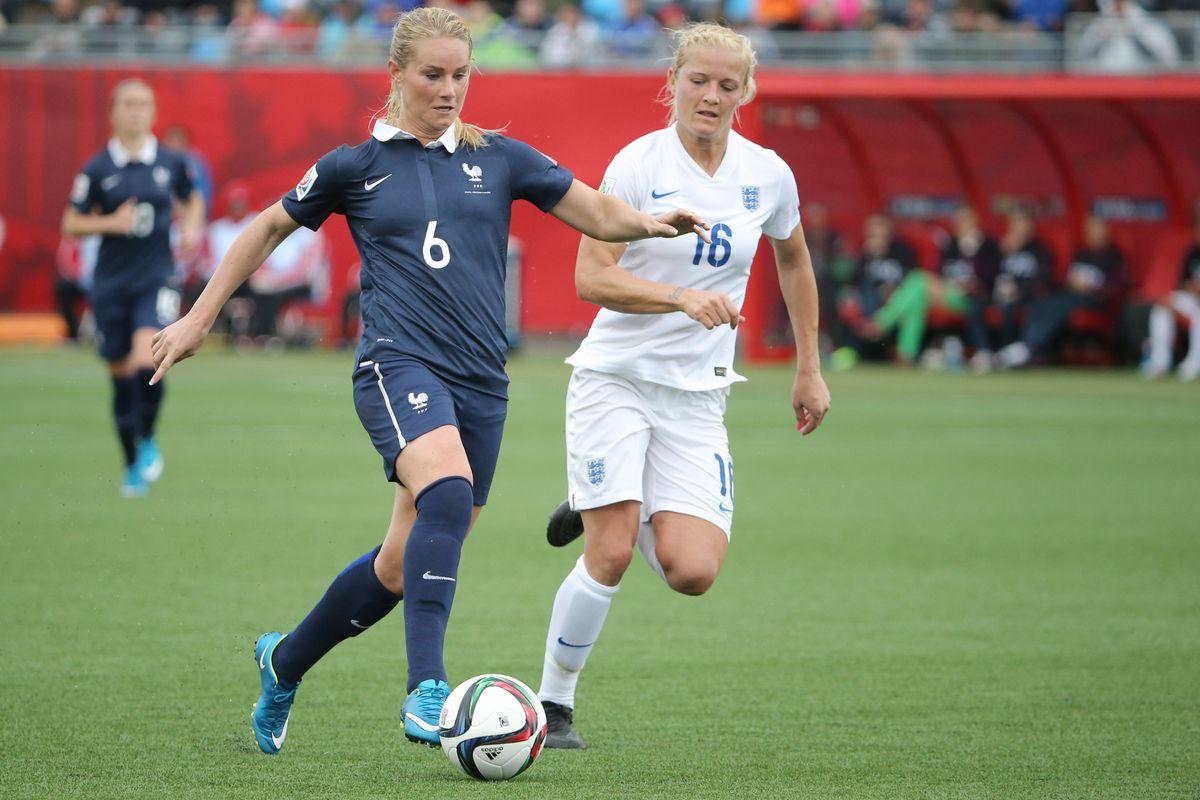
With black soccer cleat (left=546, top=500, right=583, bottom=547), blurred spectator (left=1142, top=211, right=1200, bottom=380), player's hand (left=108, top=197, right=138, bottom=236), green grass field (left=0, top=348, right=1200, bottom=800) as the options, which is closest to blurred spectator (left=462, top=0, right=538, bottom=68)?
blurred spectator (left=1142, top=211, right=1200, bottom=380)

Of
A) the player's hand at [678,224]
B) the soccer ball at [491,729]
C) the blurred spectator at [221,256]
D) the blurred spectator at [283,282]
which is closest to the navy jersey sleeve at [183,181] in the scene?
the player's hand at [678,224]

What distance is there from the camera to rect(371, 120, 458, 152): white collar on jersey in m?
5.29

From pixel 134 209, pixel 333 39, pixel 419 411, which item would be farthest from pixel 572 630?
pixel 333 39

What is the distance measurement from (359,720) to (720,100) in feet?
7.65

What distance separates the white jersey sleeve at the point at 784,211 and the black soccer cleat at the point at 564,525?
1.20m

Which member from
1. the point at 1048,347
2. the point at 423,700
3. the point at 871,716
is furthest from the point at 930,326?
the point at 423,700

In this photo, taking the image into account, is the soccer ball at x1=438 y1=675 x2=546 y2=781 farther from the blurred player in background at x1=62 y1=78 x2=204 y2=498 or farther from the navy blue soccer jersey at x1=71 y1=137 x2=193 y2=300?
the navy blue soccer jersey at x1=71 y1=137 x2=193 y2=300

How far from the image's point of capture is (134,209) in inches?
447

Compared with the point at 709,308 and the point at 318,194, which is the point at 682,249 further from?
the point at 318,194

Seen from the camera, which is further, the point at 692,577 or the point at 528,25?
the point at 528,25

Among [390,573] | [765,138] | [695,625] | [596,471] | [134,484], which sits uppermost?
[596,471]

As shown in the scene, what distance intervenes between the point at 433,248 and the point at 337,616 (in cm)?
114

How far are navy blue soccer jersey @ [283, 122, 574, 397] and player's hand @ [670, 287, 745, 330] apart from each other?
58 cm

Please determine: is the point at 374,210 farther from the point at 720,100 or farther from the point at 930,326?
the point at 930,326
